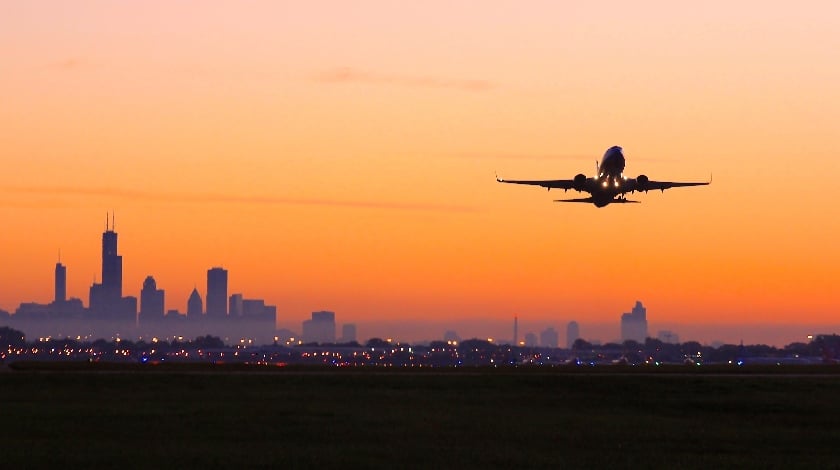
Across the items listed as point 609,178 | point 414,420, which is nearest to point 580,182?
point 609,178

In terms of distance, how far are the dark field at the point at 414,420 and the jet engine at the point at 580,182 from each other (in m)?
13.1

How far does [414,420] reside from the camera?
5747cm

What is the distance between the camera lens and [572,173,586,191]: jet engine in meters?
90.4

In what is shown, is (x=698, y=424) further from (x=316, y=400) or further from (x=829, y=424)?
(x=316, y=400)

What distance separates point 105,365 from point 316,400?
42.5 meters

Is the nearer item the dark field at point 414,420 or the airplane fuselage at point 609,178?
the dark field at point 414,420

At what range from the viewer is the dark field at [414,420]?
45.3m

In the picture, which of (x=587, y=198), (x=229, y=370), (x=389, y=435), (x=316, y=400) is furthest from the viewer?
(x=229, y=370)

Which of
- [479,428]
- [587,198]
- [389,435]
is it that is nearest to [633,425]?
[479,428]

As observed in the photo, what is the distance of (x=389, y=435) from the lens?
169 feet

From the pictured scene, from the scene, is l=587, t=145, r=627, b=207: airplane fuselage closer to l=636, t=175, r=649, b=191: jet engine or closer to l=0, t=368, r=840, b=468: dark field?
l=636, t=175, r=649, b=191: jet engine

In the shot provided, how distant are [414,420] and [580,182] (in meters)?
36.9

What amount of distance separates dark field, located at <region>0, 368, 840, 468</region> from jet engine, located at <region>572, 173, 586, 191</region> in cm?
1314

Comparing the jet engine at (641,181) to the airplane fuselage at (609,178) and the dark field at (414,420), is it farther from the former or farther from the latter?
the dark field at (414,420)
